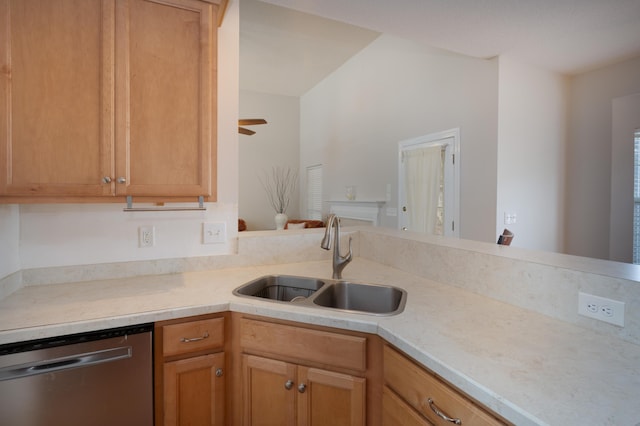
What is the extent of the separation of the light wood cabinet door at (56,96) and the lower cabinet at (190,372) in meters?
0.64

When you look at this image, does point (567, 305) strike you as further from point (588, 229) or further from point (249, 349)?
point (588, 229)

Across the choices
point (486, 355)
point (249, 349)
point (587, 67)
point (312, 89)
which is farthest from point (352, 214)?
point (486, 355)

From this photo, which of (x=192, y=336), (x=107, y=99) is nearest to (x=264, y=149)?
(x=107, y=99)

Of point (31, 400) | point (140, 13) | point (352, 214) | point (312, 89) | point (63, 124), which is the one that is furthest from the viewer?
point (312, 89)

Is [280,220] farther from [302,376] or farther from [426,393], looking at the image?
[426,393]

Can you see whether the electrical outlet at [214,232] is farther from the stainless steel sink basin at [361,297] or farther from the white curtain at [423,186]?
the white curtain at [423,186]

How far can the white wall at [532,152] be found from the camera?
10.3 ft

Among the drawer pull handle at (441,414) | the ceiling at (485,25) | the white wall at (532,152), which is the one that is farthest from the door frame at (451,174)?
the drawer pull handle at (441,414)

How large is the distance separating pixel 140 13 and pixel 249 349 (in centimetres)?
144

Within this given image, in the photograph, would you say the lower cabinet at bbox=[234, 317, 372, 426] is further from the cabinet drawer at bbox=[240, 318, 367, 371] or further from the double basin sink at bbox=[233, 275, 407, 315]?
the double basin sink at bbox=[233, 275, 407, 315]

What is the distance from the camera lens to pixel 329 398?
1207 mm

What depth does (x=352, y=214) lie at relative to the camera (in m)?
5.10

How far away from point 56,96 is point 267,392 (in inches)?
54.5

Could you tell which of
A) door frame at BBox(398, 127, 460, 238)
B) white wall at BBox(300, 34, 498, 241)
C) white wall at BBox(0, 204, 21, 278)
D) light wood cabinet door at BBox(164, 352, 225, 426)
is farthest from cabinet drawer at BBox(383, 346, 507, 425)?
door frame at BBox(398, 127, 460, 238)
